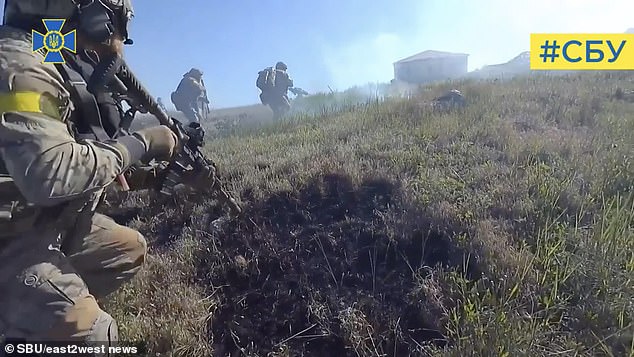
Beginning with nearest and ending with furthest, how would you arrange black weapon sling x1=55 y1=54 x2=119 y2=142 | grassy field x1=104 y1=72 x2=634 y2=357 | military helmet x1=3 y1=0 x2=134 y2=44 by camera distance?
military helmet x1=3 y1=0 x2=134 y2=44 → black weapon sling x1=55 y1=54 x2=119 y2=142 → grassy field x1=104 y1=72 x2=634 y2=357

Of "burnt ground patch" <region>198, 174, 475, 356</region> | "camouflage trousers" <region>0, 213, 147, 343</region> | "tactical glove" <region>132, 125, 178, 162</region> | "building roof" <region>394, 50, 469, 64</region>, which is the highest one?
"building roof" <region>394, 50, 469, 64</region>

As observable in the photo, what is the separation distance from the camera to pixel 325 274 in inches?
108

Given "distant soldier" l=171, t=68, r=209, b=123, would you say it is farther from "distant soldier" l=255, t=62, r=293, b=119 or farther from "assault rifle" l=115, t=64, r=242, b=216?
"assault rifle" l=115, t=64, r=242, b=216

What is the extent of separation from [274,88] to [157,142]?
1735 cm

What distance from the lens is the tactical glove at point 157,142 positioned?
228cm

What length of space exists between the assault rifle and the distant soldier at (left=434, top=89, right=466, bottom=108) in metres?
4.97

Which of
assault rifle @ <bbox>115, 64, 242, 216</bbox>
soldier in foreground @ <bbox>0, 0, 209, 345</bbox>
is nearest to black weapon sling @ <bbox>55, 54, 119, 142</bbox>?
soldier in foreground @ <bbox>0, 0, 209, 345</bbox>

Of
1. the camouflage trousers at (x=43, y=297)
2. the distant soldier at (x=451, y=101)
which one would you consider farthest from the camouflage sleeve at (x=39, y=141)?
the distant soldier at (x=451, y=101)

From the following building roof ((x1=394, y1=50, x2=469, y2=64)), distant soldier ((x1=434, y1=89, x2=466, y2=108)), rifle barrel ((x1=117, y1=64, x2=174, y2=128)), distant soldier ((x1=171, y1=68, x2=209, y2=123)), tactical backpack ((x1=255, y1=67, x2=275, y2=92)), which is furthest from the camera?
building roof ((x1=394, y1=50, x2=469, y2=64))

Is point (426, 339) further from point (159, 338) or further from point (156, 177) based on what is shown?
point (156, 177)

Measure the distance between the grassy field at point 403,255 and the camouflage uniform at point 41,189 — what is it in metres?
0.68

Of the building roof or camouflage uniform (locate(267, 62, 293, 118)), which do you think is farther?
the building roof

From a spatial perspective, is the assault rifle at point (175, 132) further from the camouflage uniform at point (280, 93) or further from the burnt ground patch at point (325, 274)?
the camouflage uniform at point (280, 93)

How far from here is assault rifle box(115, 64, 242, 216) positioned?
8.45ft
